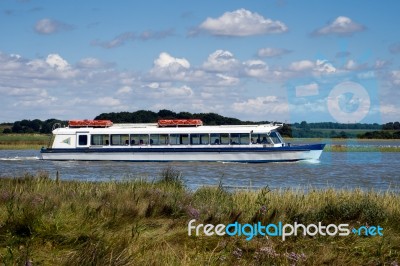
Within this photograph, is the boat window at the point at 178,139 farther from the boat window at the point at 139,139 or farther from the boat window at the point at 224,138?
the boat window at the point at 224,138

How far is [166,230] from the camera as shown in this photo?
1107 centimetres


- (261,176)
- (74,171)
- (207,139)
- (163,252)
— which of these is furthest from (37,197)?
(207,139)

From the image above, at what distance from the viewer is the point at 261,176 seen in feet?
105

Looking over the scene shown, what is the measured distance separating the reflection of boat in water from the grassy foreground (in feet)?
86.9

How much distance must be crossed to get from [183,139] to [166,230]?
3108cm

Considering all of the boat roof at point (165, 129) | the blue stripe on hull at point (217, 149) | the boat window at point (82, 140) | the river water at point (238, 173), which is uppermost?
the boat roof at point (165, 129)

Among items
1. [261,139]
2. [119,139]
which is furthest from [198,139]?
[119,139]

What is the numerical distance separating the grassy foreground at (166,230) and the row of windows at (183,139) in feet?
89.0

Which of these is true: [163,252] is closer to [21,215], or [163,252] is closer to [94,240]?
[94,240]

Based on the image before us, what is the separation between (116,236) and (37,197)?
2981mm

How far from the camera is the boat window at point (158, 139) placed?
4238cm

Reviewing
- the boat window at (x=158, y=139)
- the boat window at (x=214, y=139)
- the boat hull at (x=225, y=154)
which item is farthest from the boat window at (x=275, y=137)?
the boat window at (x=158, y=139)

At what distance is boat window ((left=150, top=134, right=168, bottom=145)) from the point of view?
42.4 metres

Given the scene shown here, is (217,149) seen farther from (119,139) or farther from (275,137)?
(119,139)
